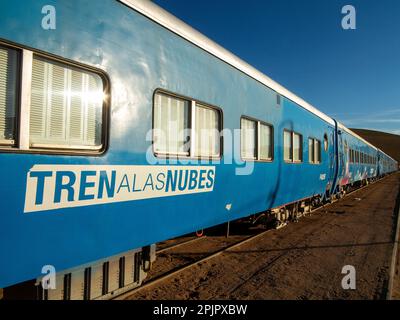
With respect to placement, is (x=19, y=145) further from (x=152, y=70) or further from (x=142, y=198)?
(x=152, y=70)

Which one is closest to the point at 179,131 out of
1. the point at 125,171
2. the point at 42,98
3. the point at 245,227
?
the point at 125,171

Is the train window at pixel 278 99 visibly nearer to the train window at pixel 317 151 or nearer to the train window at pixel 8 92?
the train window at pixel 317 151

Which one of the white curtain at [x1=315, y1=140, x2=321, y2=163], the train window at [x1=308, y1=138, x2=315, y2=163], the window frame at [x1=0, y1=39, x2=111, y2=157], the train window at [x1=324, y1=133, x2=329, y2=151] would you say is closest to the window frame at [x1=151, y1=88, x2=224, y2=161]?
the window frame at [x1=0, y1=39, x2=111, y2=157]

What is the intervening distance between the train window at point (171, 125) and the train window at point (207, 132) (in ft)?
0.79

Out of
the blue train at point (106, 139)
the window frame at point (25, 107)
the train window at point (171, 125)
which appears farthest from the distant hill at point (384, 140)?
the window frame at point (25, 107)

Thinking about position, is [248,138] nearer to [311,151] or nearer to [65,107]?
[65,107]

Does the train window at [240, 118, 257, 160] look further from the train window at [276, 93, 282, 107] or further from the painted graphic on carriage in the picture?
the painted graphic on carriage

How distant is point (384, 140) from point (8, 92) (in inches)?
6182

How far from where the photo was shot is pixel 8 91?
97.0 inches

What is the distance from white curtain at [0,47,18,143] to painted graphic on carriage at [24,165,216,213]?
317 millimetres

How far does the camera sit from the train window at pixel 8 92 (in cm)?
243

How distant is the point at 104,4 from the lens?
10.2ft

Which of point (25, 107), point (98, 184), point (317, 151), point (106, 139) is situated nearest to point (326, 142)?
point (317, 151)

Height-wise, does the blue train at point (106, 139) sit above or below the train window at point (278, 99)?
below
